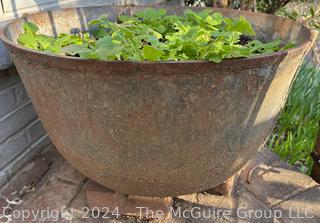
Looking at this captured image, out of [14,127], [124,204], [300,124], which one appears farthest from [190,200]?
[300,124]

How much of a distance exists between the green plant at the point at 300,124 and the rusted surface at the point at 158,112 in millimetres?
1039

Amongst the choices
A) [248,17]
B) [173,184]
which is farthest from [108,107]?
[248,17]

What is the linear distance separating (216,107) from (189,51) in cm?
19

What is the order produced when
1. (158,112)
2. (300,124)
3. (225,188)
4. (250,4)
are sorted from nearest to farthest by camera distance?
(158,112), (225,188), (300,124), (250,4)

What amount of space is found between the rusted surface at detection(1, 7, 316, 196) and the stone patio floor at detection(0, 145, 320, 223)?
0.30 m

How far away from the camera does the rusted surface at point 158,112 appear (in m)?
0.93

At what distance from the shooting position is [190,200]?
158cm

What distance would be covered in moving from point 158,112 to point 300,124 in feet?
5.56

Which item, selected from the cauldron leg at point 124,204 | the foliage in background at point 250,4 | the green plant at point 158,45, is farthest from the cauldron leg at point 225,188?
the foliage in background at point 250,4

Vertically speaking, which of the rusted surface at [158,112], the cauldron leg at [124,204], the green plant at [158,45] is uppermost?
the green plant at [158,45]

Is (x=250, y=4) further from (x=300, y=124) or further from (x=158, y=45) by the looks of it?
(x=158, y=45)

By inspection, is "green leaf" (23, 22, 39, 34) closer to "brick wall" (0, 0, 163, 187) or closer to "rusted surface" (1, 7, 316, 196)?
"rusted surface" (1, 7, 316, 196)

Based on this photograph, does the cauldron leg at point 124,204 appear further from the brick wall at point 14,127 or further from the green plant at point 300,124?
the green plant at point 300,124

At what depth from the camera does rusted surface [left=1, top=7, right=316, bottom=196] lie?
36.8 inches
